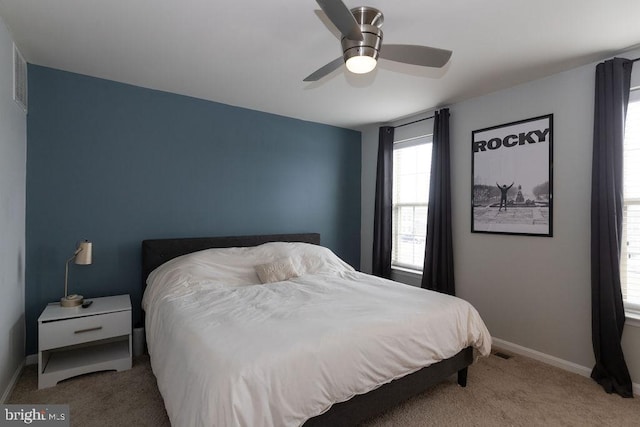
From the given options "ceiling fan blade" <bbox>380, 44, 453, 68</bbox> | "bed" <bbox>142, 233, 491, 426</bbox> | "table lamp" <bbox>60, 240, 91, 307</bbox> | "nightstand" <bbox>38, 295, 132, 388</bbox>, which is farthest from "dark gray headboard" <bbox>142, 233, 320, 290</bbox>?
"ceiling fan blade" <bbox>380, 44, 453, 68</bbox>

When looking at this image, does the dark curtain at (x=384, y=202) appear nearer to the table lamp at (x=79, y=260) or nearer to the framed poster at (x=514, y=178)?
the framed poster at (x=514, y=178)

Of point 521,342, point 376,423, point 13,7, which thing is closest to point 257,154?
point 13,7

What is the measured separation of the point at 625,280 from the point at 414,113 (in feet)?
8.36

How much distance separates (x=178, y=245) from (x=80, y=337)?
41.1 inches

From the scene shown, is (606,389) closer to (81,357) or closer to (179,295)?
(179,295)

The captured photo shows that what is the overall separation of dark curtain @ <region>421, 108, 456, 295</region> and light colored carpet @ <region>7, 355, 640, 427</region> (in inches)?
42.5

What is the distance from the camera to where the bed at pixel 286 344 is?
4.58 feet

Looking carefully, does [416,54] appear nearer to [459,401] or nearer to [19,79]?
[459,401]

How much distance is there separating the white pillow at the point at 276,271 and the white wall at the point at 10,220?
1769 millimetres

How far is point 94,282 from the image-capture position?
2.89 metres

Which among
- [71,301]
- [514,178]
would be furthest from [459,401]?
[71,301]

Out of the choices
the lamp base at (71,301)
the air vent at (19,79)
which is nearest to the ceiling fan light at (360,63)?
the air vent at (19,79)

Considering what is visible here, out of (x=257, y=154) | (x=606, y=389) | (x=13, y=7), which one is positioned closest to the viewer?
(x=13, y=7)

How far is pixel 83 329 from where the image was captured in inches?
94.9
